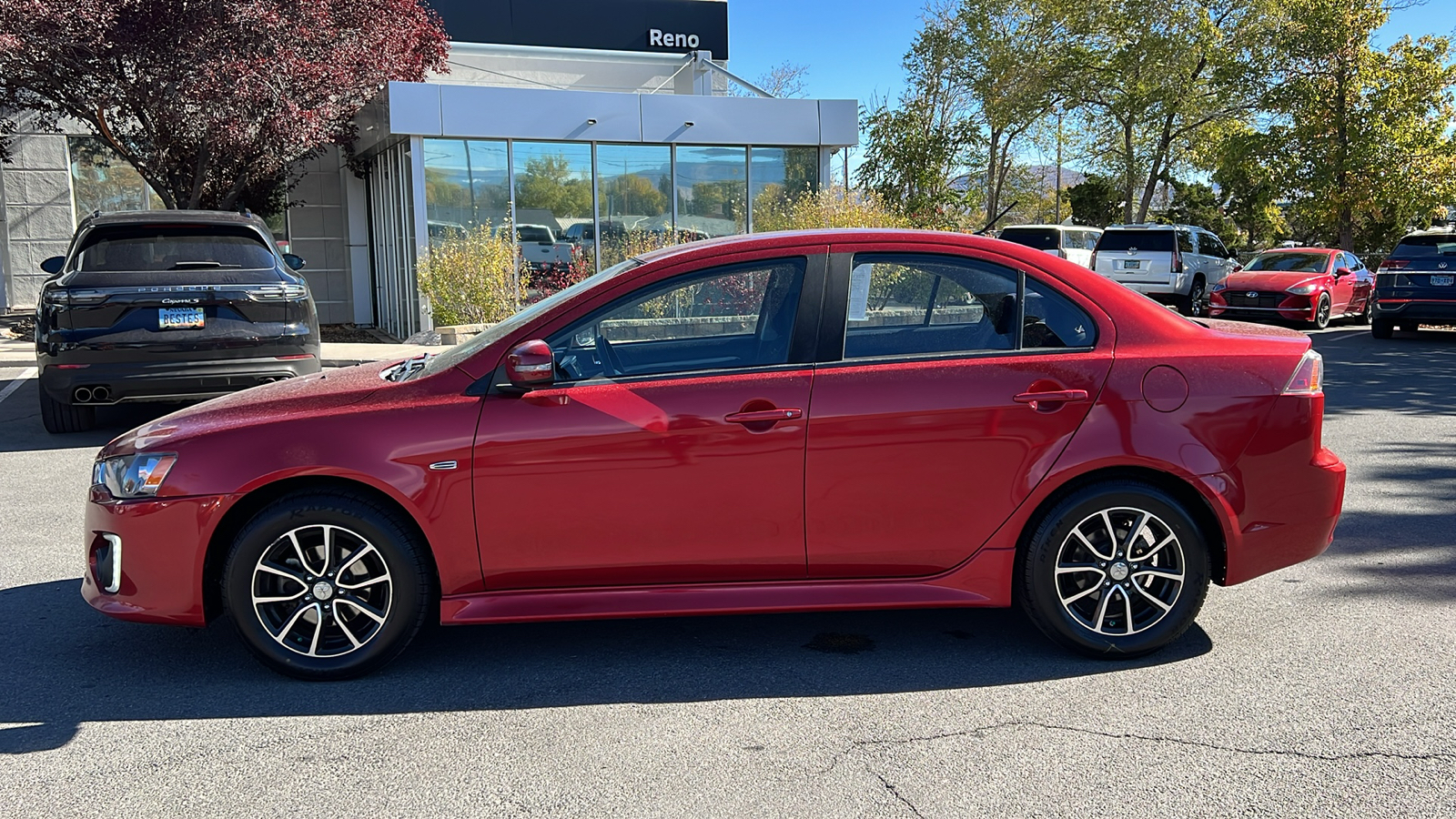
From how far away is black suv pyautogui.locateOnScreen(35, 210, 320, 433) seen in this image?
8367 mm

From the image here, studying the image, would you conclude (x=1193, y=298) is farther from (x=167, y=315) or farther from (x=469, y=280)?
(x=167, y=315)

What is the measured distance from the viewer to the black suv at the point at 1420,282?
16.6 m

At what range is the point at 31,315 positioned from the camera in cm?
1848

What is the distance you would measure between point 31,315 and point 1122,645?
1937cm

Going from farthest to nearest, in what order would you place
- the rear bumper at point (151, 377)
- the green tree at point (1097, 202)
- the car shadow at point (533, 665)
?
the green tree at point (1097, 202) < the rear bumper at point (151, 377) < the car shadow at point (533, 665)

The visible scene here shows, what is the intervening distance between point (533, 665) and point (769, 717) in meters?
1.00

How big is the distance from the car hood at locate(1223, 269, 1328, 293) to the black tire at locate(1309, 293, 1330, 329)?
1.24ft

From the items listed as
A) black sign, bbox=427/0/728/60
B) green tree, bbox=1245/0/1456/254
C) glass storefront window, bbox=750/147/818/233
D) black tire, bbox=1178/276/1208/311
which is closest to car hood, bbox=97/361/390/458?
glass storefront window, bbox=750/147/818/233

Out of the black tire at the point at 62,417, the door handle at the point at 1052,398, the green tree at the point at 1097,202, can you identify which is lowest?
the black tire at the point at 62,417

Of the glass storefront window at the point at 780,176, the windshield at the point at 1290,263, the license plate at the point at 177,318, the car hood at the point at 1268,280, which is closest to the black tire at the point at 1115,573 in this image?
the license plate at the point at 177,318

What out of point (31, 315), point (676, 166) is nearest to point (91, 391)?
point (676, 166)

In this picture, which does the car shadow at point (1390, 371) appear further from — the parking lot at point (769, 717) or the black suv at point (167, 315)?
the black suv at point (167, 315)

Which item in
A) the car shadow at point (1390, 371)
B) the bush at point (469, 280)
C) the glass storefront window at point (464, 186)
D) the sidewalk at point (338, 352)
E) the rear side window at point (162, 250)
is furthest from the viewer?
the glass storefront window at point (464, 186)

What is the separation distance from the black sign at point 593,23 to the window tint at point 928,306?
65.1ft
